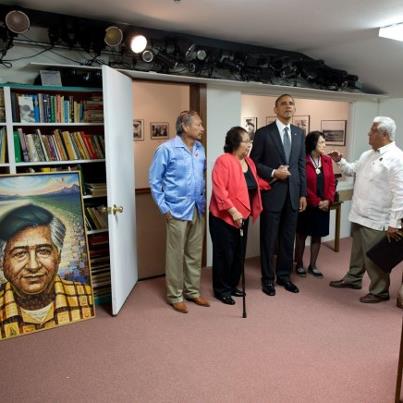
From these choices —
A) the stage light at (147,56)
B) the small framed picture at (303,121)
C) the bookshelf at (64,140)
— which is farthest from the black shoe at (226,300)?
the small framed picture at (303,121)

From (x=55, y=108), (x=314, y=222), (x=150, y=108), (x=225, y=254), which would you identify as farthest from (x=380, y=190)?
(x=150, y=108)

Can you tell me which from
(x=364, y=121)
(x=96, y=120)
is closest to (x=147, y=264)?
(x=96, y=120)

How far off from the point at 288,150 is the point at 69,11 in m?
2.00

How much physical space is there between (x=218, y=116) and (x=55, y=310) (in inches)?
91.2

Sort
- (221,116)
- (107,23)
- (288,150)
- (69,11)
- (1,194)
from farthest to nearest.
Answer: (221,116) → (288,150) → (107,23) → (69,11) → (1,194)

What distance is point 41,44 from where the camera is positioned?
2961mm

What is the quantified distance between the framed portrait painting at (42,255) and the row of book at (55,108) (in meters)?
0.42

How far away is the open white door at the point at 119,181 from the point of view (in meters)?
2.76

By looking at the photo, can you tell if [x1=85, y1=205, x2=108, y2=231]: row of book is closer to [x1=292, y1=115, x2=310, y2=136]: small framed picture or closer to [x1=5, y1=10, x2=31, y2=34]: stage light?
[x1=5, y1=10, x2=31, y2=34]: stage light

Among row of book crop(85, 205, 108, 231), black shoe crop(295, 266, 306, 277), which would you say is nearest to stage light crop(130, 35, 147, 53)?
row of book crop(85, 205, 108, 231)

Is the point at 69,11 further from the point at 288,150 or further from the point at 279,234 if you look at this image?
the point at 279,234

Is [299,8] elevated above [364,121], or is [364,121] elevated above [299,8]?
[299,8]

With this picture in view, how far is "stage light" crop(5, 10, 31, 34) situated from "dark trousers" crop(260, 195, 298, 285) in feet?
7.42

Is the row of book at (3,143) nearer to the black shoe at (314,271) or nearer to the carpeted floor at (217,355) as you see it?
the carpeted floor at (217,355)
